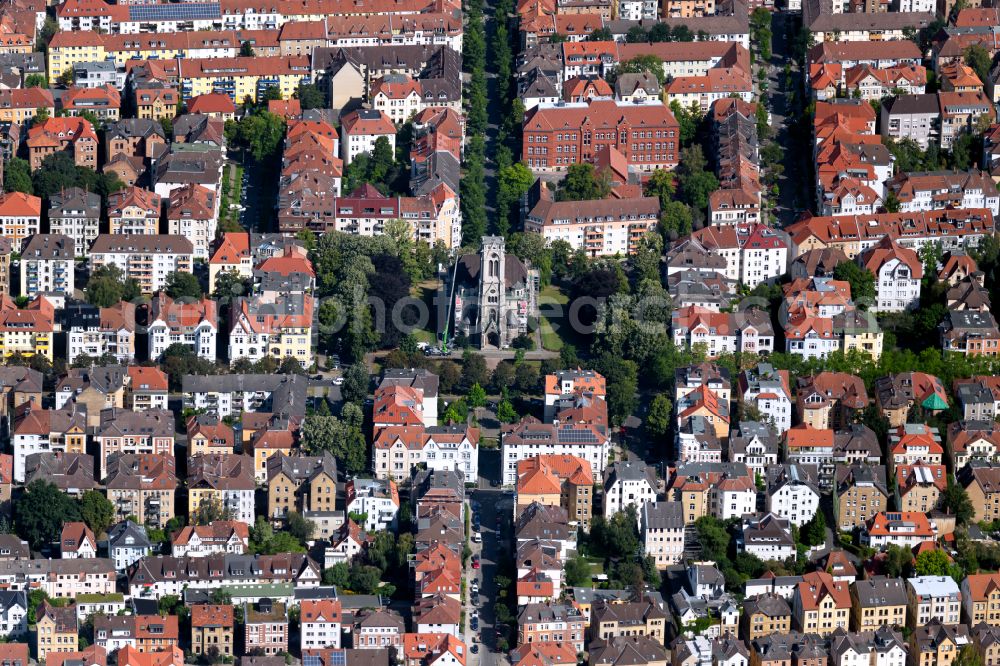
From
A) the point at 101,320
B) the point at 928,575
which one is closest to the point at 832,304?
the point at 928,575

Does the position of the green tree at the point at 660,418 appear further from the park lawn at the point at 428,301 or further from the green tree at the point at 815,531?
the park lawn at the point at 428,301

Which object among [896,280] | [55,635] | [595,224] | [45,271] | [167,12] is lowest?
[55,635]

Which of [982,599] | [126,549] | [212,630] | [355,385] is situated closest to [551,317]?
[355,385]

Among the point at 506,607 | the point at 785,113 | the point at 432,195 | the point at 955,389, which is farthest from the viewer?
the point at 785,113

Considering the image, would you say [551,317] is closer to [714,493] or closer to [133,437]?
[714,493]

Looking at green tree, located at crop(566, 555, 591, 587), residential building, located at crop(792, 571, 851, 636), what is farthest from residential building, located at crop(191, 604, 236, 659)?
residential building, located at crop(792, 571, 851, 636)

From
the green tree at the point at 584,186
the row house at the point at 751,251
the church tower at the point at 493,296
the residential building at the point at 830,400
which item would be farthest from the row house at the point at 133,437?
the row house at the point at 751,251

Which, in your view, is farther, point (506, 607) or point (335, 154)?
point (335, 154)

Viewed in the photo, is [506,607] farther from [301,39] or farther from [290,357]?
[301,39]
